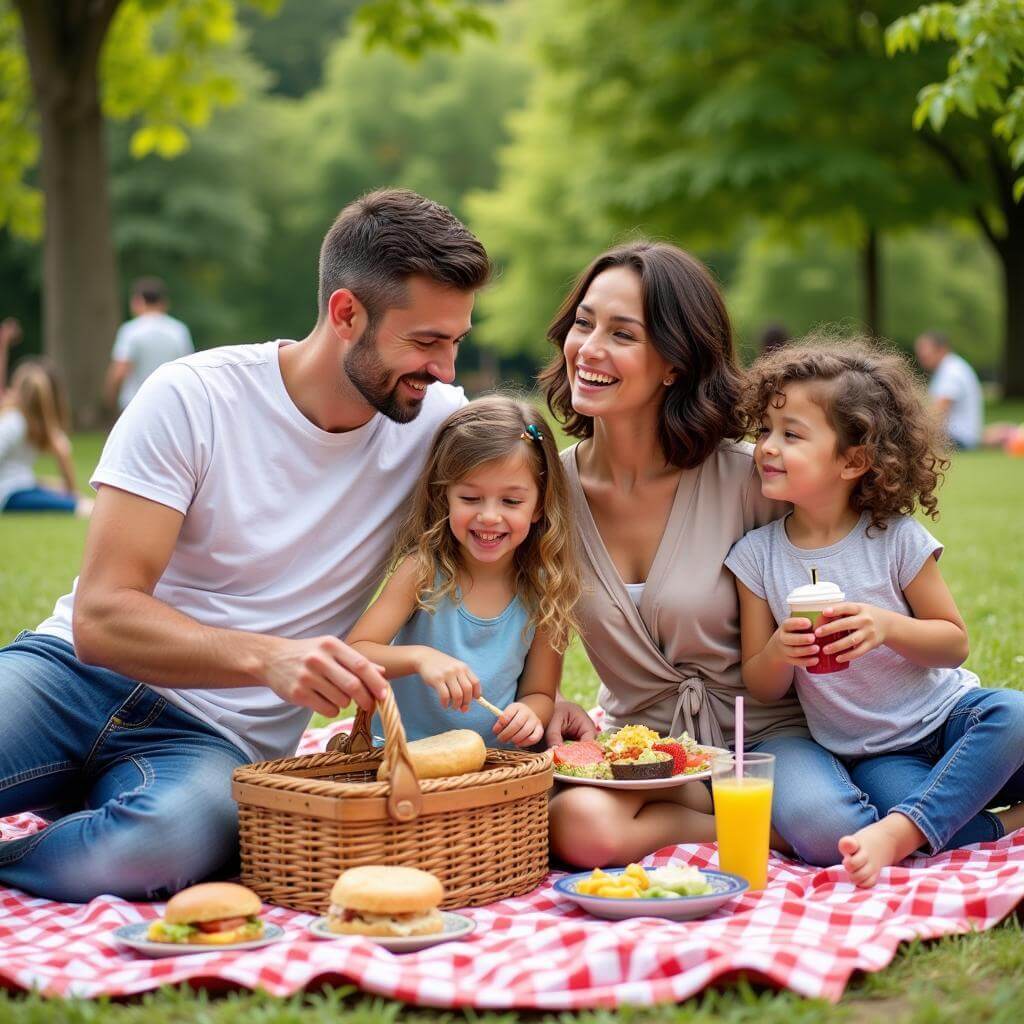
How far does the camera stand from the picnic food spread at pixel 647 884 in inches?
115

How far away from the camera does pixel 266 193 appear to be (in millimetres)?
41906

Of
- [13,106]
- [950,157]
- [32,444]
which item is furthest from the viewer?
[950,157]

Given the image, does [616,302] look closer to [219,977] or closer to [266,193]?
[219,977]

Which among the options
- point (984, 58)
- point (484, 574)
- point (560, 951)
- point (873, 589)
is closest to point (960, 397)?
point (984, 58)

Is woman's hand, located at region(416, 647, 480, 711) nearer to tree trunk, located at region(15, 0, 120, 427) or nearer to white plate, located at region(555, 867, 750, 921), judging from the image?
white plate, located at region(555, 867, 750, 921)

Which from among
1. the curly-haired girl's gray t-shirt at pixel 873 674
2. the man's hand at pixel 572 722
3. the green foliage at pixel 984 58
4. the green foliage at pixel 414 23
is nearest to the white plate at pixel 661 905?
the curly-haired girl's gray t-shirt at pixel 873 674

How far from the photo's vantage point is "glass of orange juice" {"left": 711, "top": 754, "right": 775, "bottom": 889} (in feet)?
10.2

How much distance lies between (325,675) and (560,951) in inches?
28.2

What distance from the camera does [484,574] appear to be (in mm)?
3793

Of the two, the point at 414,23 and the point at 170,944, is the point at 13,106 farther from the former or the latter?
the point at 170,944

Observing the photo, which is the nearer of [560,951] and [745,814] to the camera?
[560,951]

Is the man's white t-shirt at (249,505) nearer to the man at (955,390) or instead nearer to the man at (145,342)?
the man at (145,342)

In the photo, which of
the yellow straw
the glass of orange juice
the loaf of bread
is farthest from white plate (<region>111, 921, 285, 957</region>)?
the glass of orange juice

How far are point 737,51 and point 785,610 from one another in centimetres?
1954
